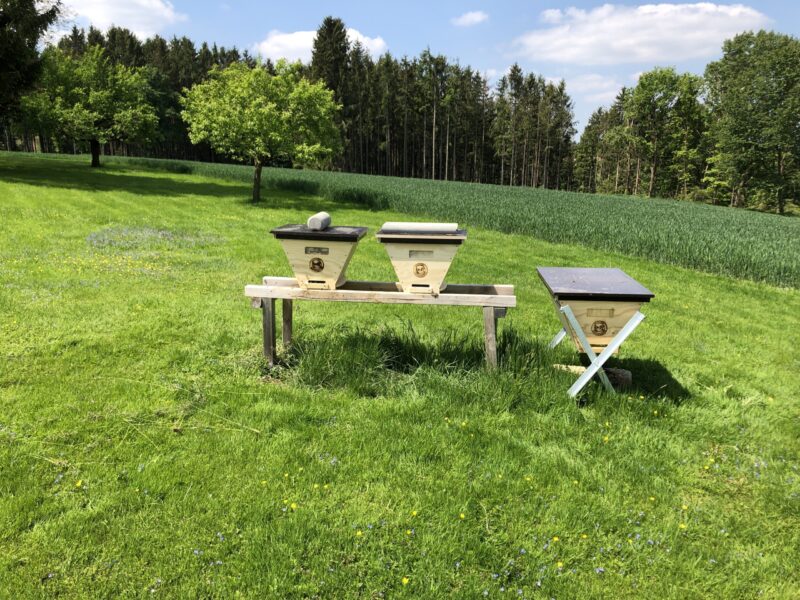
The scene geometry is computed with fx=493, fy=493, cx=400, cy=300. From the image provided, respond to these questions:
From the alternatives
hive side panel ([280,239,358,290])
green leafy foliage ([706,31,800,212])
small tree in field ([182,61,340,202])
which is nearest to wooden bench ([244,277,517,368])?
hive side panel ([280,239,358,290])

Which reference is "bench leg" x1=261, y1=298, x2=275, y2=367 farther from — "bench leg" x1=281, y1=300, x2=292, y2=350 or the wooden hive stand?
the wooden hive stand

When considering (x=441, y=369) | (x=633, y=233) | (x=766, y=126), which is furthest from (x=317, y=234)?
(x=766, y=126)

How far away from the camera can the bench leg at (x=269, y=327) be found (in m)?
5.29

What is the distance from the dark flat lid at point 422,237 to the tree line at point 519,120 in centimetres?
3246

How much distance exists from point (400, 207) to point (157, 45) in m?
75.4

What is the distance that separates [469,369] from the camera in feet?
17.7

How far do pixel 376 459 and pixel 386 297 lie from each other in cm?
156

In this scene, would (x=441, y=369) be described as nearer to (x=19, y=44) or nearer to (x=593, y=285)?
(x=593, y=285)

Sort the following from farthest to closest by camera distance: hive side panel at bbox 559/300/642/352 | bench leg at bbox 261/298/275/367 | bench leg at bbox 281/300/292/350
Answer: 1. bench leg at bbox 281/300/292/350
2. bench leg at bbox 261/298/275/367
3. hive side panel at bbox 559/300/642/352

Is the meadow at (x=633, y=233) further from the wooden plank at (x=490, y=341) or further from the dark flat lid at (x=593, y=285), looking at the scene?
the wooden plank at (x=490, y=341)

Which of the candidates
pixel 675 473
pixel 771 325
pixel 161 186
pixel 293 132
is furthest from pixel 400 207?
pixel 675 473

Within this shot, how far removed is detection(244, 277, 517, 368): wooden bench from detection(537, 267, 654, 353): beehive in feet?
1.68

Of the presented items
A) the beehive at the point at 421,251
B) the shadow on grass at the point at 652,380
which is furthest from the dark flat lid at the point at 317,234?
the shadow on grass at the point at 652,380

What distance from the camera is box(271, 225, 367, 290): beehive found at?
4.76m
